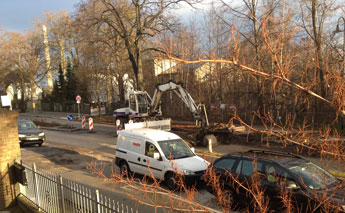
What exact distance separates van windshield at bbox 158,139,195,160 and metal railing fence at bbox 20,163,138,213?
12.8ft

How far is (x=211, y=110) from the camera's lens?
29.4 meters

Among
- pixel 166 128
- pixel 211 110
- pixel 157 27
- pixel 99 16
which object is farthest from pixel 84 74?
pixel 166 128

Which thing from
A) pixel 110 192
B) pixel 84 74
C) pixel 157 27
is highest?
pixel 157 27

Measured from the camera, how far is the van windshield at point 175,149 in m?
10.1

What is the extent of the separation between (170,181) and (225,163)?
7.62 feet

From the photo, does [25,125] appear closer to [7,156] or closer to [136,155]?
[136,155]

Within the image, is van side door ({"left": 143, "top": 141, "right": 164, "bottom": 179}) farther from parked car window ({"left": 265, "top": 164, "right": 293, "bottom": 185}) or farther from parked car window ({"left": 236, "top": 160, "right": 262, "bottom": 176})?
parked car window ({"left": 265, "top": 164, "right": 293, "bottom": 185})

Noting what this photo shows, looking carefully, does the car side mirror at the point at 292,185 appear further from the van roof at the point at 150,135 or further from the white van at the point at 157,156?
the van roof at the point at 150,135

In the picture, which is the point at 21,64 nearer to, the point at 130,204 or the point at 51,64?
the point at 51,64

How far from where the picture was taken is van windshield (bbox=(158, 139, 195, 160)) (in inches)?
396


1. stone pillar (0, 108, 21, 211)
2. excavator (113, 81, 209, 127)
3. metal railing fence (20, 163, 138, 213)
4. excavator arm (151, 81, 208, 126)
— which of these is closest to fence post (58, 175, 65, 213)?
metal railing fence (20, 163, 138, 213)

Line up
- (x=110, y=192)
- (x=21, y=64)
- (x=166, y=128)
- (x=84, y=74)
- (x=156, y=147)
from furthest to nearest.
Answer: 1. (x=21, y=64)
2. (x=84, y=74)
3. (x=166, y=128)
4. (x=156, y=147)
5. (x=110, y=192)

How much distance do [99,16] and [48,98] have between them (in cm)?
3712

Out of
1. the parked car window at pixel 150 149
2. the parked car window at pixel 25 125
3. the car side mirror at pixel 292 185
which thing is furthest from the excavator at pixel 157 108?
the car side mirror at pixel 292 185
